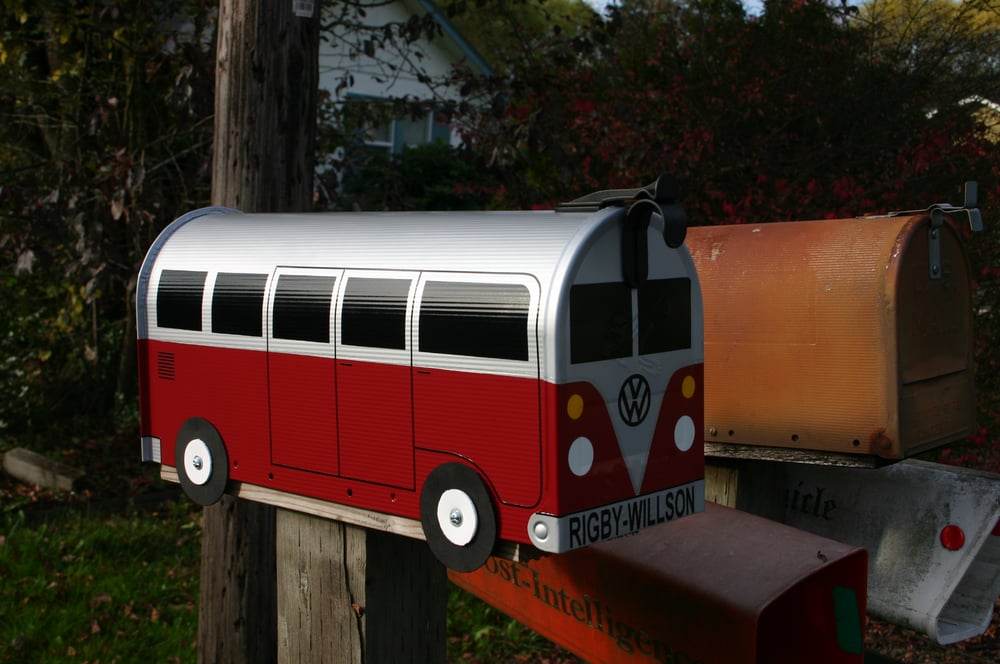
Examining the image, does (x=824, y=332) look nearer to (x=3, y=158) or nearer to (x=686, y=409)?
(x=686, y=409)

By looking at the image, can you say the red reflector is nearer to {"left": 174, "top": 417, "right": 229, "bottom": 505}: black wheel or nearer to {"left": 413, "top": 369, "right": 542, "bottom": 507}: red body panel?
{"left": 413, "top": 369, "right": 542, "bottom": 507}: red body panel

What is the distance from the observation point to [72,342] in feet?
26.6

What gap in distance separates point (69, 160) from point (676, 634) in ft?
20.6

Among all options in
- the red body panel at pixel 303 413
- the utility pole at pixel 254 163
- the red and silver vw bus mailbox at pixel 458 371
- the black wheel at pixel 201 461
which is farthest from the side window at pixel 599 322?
the utility pole at pixel 254 163

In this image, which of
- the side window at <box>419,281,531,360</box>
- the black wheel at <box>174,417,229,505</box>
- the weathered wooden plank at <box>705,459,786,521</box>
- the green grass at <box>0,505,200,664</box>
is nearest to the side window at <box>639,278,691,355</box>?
the side window at <box>419,281,531,360</box>

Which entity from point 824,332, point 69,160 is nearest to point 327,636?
point 824,332

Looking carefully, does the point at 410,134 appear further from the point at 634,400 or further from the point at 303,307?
the point at 634,400

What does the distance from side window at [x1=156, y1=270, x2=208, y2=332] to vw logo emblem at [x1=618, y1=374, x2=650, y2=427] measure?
0.97 metres

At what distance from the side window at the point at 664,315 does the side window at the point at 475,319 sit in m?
0.24

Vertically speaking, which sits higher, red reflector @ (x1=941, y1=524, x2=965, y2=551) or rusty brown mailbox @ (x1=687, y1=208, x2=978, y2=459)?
rusty brown mailbox @ (x1=687, y1=208, x2=978, y2=459)

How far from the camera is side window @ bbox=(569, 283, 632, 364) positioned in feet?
5.39

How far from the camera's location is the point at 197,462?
2205 mm

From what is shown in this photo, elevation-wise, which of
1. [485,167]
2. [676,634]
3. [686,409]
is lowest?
[676,634]

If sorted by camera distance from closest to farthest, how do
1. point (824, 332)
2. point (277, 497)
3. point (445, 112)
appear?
point (277, 497), point (824, 332), point (445, 112)
